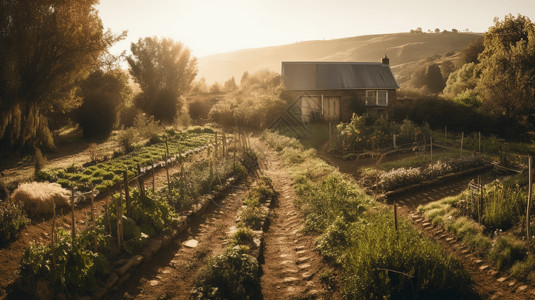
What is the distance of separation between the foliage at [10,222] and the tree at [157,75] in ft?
72.9

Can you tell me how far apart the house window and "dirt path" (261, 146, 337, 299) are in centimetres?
2247

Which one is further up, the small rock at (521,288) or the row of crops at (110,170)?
the row of crops at (110,170)

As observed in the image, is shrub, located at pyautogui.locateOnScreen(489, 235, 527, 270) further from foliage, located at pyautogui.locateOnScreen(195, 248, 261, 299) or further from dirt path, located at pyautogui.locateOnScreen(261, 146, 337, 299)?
foliage, located at pyautogui.locateOnScreen(195, 248, 261, 299)

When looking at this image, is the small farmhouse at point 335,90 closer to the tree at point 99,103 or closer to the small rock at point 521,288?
the tree at point 99,103

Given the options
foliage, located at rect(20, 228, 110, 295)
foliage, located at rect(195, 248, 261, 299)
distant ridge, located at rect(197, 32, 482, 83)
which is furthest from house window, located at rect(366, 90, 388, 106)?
distant ridge, located at rect(197, 32, 482, 83)

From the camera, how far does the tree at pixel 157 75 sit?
2777 cm

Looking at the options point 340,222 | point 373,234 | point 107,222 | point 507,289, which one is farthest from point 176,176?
point 507,289

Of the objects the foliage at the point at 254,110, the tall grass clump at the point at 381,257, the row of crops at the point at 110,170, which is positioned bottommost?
the tall grass clump at the point at 381,257

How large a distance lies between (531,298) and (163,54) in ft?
96.6

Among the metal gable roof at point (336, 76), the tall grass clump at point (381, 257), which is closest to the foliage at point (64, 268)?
the tall grass clump at point (381, 257)

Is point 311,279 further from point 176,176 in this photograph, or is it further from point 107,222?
point 176,176

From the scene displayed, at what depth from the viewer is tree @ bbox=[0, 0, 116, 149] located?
9984mm

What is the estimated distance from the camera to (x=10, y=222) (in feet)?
19.1

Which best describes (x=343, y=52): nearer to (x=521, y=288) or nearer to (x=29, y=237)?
(x=521, y=288)
